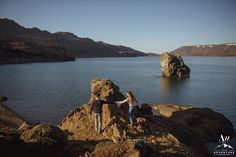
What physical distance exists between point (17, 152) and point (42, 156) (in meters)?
1.36

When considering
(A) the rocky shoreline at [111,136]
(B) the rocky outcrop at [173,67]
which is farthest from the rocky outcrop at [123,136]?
(B) the rocky outcrop at [173,67]

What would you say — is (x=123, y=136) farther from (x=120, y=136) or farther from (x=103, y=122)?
(x=103, y=122)

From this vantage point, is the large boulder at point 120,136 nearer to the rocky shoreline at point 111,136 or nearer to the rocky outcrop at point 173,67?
the rocky shoreline at point 111,136

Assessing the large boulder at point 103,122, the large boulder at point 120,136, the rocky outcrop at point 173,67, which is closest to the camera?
the large boulder at point 120,136

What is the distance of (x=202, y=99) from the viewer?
60.4 meters

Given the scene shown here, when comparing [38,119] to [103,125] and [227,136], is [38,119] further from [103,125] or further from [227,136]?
[227,136]

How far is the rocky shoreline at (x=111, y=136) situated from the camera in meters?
16.1

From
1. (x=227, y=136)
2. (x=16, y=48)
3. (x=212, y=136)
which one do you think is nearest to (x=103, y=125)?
(x=212, y=136)

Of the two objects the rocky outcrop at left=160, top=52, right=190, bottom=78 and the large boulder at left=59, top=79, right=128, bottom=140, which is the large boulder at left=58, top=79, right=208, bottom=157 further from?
the rocky outcrop at left=160, top=52, right=190, bottom=78

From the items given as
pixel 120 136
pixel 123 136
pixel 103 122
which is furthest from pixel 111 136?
pixel 103 122

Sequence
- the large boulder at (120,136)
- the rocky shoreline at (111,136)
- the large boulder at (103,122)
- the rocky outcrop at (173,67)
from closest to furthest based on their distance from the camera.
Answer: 1. the large boulder at (120,136)
2. the rocky shoreline at (111,136)
3. the large boulder at (103,122)
4. the rocky outcrop at (173,67)

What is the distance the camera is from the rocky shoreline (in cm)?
1611

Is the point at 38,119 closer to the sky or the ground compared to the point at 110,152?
closer to the ground

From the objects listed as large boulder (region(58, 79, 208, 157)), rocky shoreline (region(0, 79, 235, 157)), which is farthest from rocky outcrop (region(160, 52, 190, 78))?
large boulder (region(58, 79, 208, 157))
